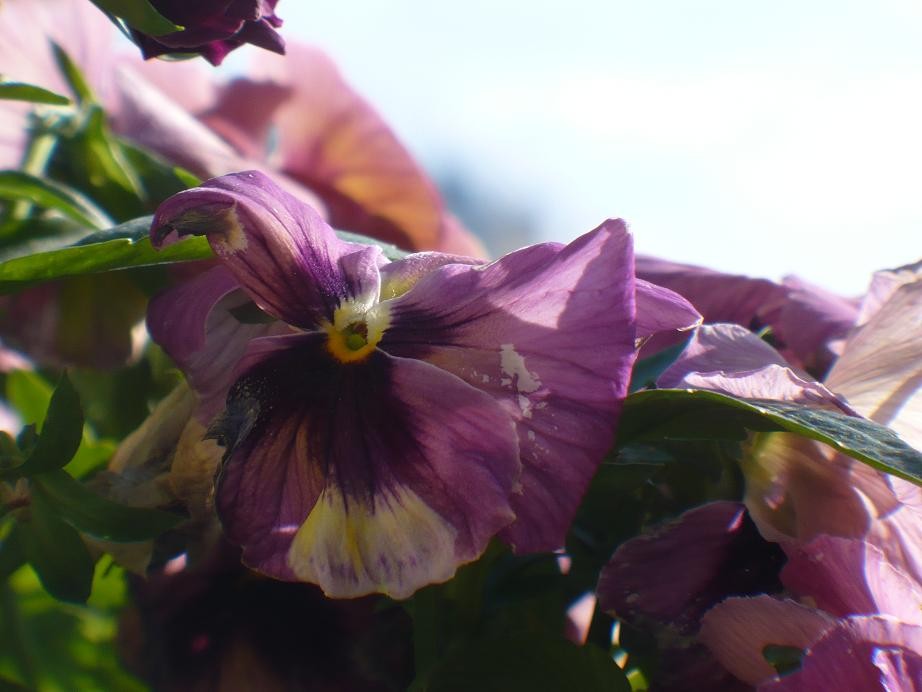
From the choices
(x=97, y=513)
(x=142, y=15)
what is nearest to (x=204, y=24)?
(x=142, y=15)

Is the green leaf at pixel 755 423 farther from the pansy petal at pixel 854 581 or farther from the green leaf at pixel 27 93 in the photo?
the green leaf at pixel 27 93

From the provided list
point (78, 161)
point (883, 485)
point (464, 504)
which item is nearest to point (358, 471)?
point (464, 504)

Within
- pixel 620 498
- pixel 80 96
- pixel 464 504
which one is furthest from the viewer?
pixel 80 96

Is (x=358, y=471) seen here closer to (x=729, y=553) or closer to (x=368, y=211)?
(x=729, y=553)

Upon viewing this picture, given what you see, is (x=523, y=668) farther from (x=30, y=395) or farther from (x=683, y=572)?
(x=30, y=395)

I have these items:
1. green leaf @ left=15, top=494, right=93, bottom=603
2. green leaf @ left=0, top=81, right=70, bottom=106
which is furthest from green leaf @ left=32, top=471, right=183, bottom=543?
green leaf @ left=0, top=81, right=70, bottom=106

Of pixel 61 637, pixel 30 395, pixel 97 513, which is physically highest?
pixel 97 513
